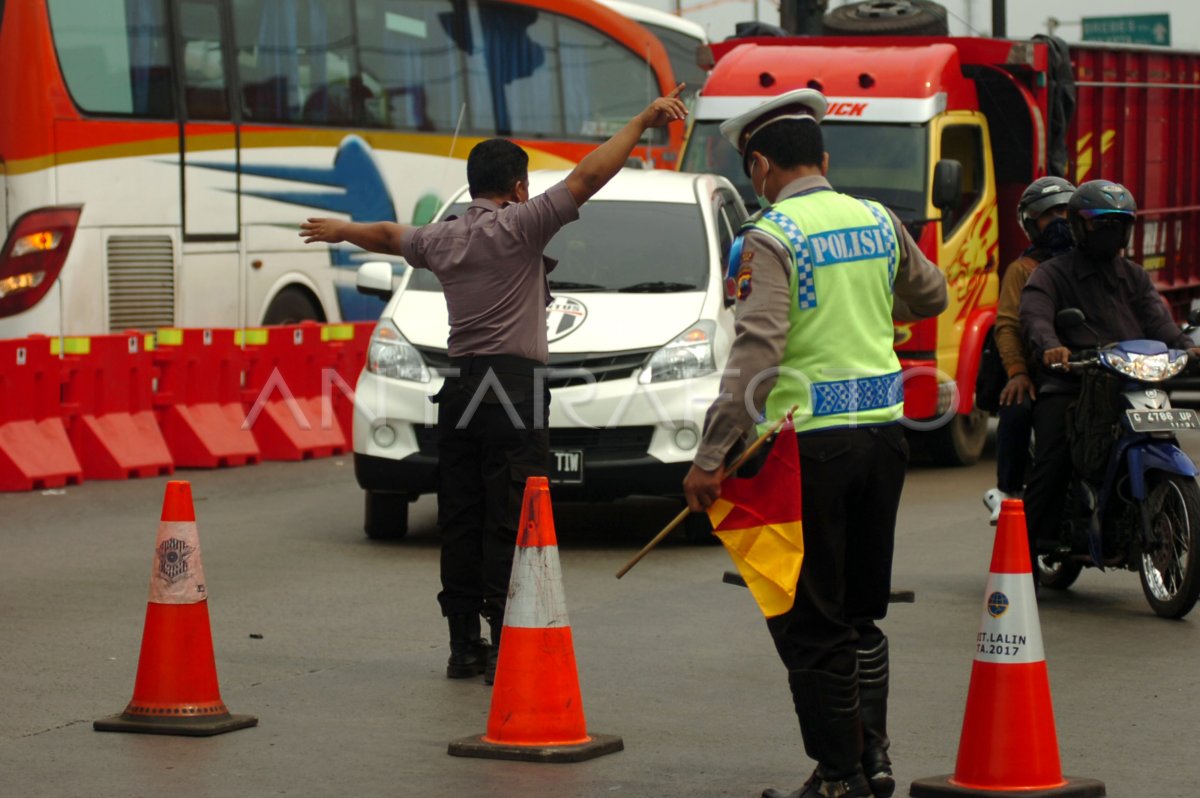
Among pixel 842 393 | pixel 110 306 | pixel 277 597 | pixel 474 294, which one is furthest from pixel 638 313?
pixel 110 306

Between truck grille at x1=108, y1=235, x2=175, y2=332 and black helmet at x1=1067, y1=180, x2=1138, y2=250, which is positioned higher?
black helmet at x1=1067, y1=180, x2=1138, y2=250

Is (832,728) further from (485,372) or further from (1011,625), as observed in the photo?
(485,372)

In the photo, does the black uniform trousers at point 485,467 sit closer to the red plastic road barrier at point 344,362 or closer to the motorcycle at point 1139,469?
the motorcycle at point 1139,469

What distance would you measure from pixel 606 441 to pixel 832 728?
529cm

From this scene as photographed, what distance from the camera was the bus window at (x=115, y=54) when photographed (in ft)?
52.4

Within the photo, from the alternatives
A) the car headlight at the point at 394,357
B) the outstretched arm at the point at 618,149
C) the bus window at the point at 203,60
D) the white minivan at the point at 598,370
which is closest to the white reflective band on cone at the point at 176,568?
the outstretched arm at the point at 618,149

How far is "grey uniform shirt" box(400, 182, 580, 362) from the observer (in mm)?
7488

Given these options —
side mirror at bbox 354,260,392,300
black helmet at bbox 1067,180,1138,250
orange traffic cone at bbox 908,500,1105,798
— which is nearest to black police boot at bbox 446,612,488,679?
orange traffic cone at bbox 908,500,1105,798

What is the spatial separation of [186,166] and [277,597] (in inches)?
329

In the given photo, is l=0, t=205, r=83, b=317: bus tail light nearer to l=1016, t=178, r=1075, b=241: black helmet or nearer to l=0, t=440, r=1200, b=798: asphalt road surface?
l=0, t=440, r=1200, b=798: asphalt road surface

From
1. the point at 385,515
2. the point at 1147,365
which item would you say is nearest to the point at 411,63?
the point at 385,515

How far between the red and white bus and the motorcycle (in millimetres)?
6025

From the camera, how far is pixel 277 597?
9.54 meters

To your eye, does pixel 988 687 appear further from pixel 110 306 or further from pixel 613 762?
pixel 110 306
